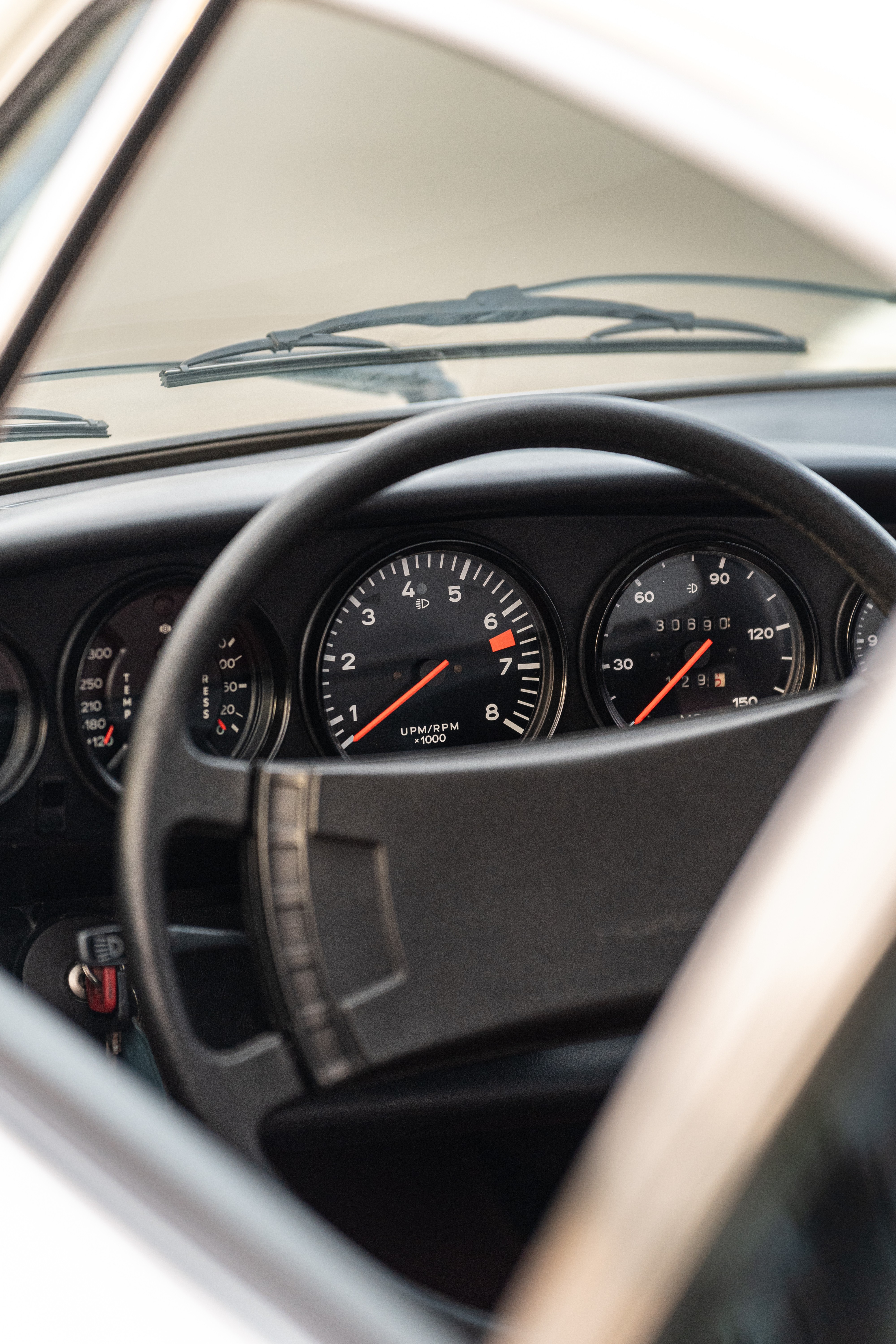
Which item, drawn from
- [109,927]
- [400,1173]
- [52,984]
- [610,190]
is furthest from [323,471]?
[610,190]

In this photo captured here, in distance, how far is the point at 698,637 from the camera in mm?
2252

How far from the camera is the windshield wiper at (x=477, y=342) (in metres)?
2.23

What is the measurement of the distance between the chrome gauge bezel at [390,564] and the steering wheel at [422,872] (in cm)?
87

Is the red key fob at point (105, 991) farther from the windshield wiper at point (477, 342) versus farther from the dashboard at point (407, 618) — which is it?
the windshield wiper at point (477, 342)

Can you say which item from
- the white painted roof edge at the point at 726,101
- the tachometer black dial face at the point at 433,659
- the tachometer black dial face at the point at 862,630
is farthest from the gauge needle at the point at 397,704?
the white painted roof edge at the point at 726,101

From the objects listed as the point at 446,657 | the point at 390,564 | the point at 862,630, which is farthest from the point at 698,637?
the point at 390,564

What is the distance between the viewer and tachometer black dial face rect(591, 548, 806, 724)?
7.30 feet

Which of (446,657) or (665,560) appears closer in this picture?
(446,657)

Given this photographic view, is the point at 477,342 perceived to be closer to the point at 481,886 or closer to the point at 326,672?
the point at 326,672

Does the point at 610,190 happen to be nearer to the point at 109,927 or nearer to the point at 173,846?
the point at 173,846

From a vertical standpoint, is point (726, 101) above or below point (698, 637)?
above

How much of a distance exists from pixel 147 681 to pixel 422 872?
1.09m

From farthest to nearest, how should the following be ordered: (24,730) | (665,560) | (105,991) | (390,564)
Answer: (665,560), (390,564), (24,730), (105,991)

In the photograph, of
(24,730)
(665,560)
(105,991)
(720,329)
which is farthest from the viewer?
(720,329)
